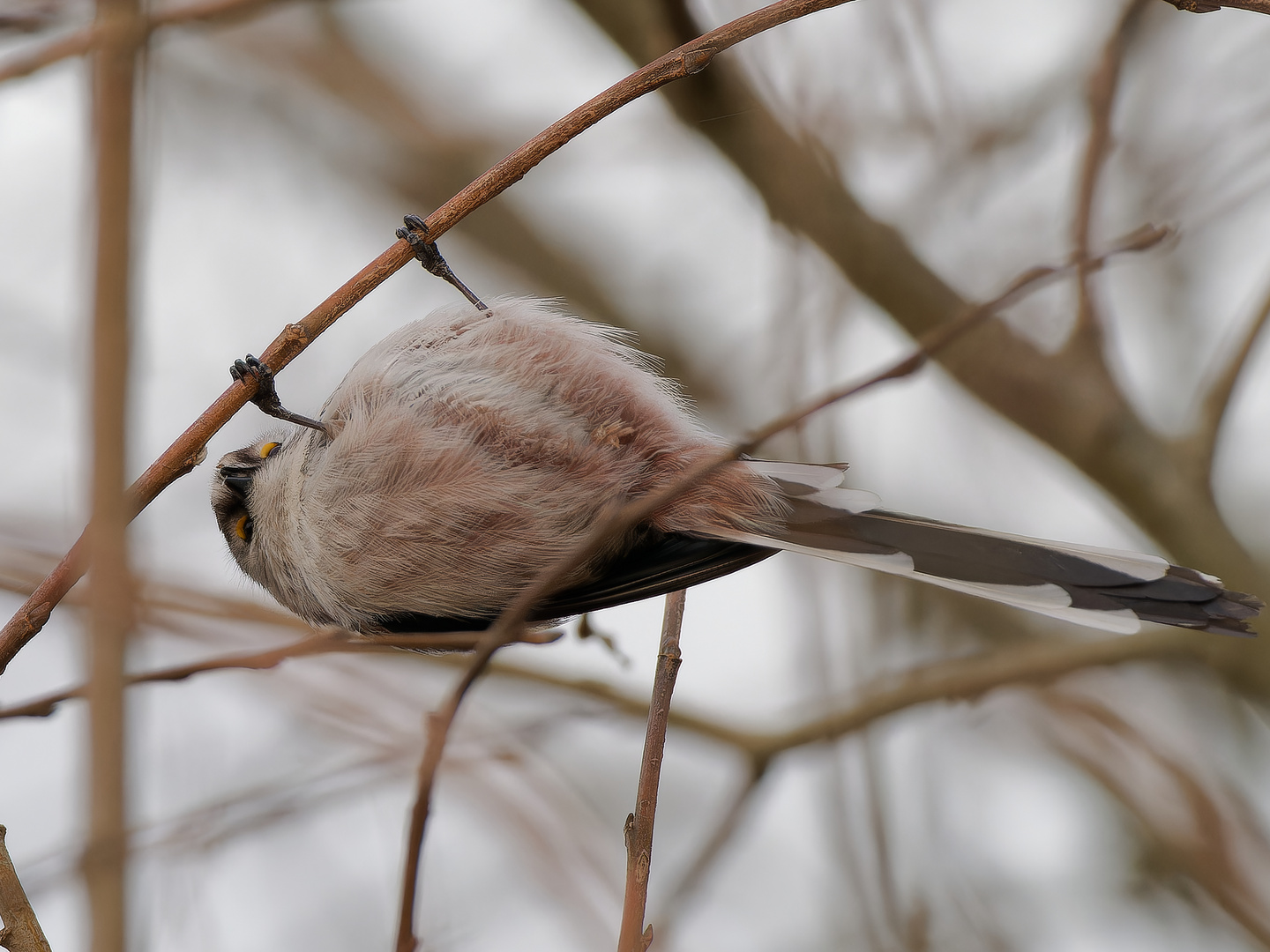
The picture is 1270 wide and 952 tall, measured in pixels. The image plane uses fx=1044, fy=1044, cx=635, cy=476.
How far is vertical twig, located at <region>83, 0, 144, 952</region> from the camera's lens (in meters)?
0.81

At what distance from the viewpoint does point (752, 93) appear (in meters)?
3.30

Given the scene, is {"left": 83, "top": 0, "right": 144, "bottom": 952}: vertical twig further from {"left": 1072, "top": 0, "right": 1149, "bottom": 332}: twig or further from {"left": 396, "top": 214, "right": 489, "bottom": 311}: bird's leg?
{"left": 1072, "top": 0, "right": 1149, "bottom": 332}: twig

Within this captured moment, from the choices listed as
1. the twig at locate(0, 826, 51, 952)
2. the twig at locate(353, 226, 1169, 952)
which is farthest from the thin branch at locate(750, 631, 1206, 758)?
the twig at locate(0, 826, 51, 952)

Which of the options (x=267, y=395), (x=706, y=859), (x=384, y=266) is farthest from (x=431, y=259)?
(x=706, y=859)

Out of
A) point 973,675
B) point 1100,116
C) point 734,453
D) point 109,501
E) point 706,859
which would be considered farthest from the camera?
point 973,675

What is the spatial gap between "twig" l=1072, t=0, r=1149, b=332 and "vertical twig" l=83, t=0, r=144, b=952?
2.19m

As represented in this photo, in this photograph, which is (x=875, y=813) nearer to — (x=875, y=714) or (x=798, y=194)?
(x=875, y=714)

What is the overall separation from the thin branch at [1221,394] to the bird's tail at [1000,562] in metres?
0.91

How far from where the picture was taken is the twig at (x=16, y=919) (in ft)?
4.42

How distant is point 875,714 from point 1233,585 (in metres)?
1.15

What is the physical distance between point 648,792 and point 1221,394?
220cm

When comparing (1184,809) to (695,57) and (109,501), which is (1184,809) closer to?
(695,57)

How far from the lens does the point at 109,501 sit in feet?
2.96

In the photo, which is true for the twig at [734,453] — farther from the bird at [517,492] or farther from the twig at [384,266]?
the bird at [517,492]
